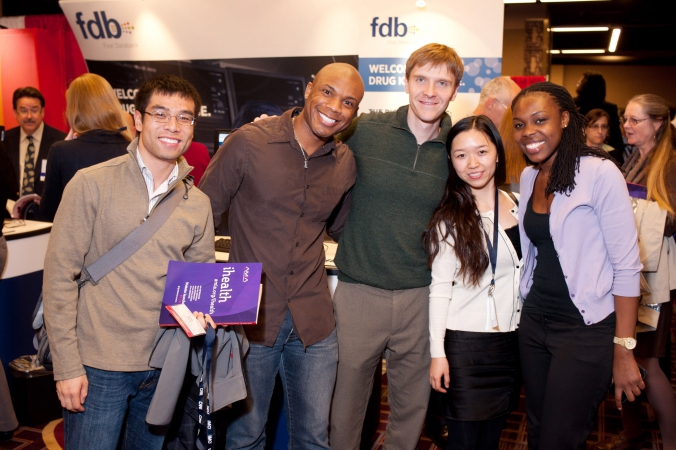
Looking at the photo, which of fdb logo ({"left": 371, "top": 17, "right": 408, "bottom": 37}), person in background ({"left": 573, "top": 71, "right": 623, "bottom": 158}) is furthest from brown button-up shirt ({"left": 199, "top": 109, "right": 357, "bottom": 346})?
person in background ({"left": 573, "top": 71, "right": 623, "bottom": 158})

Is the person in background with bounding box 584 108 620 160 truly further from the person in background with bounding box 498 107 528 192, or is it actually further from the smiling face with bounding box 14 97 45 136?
the smiling face with bounding box 14 97 45 136

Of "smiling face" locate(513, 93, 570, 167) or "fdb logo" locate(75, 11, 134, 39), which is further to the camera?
"fdb logo" locate(75, 11, 134, 39)

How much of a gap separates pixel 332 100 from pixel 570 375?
1.30m

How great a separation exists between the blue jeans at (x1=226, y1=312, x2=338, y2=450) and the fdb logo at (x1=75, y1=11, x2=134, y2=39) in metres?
6.28

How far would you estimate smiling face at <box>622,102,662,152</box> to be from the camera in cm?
323

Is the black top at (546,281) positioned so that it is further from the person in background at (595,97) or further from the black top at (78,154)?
the person in background at (595,97)

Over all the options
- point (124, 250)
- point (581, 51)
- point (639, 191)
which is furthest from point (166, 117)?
point (581, 51)

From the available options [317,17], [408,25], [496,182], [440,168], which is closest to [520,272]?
[496,182]

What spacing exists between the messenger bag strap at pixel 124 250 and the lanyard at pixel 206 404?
341mm

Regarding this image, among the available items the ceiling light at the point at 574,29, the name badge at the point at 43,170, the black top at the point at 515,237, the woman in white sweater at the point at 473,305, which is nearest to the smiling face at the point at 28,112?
the name badge at the point at 43,170

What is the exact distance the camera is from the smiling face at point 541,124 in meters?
2.07

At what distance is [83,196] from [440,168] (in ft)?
4.47

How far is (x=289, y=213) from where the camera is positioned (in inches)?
87.1

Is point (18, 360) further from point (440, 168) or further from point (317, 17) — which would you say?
point (317, 17)
